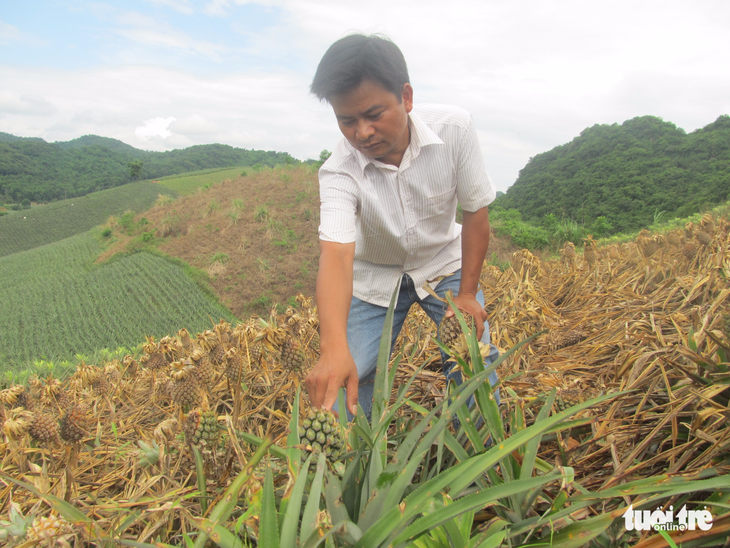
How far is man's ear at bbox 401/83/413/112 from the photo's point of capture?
2.01 meters

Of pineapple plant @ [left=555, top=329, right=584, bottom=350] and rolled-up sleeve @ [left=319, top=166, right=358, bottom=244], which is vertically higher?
rolled-up sleeve @ [left=319, top=166, right=358, bottom=244]

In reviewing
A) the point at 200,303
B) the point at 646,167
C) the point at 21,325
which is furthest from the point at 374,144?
the point at 646,167

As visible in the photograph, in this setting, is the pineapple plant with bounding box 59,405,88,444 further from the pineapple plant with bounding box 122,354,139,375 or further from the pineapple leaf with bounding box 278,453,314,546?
the pineapple plant with bounding box 122,354,139,375

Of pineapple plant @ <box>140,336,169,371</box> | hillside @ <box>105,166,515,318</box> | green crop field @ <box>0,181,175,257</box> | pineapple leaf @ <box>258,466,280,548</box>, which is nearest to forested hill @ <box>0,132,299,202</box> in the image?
green crop field @ <box>0,181,175,257</box>

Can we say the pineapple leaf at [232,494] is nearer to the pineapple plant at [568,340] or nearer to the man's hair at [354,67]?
the man's hair at [354,67]

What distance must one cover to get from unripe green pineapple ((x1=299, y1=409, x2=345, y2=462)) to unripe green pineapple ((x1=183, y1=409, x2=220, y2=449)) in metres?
0.42

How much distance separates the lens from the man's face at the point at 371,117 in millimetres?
1784

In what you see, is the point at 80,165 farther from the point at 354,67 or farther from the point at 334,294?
the point at 334,294

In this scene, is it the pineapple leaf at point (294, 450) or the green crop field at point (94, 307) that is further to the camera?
the green crop field at point (94, 307)

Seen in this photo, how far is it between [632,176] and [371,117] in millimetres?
19918

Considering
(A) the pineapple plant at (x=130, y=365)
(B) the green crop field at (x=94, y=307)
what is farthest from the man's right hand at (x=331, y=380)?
(B) the green crop field at (x=94, y=307)

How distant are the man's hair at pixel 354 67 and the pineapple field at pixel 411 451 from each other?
108cm

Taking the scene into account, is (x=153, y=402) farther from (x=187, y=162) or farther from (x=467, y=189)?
(x=187, y=162)

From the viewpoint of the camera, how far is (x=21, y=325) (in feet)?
52.1
